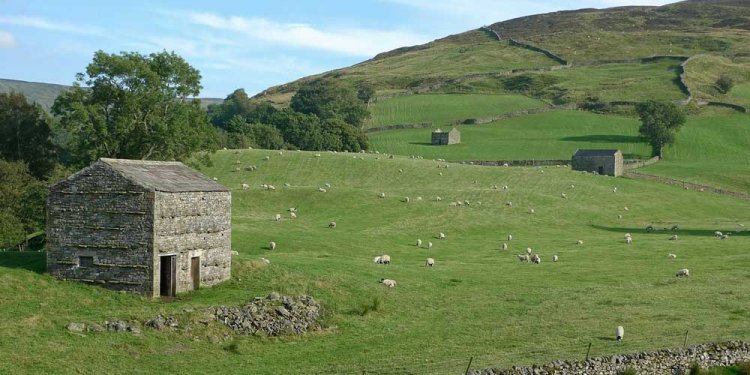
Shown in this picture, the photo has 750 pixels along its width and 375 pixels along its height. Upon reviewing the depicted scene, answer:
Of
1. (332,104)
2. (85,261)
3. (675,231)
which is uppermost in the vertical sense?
(332,104)

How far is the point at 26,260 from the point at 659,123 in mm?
104891

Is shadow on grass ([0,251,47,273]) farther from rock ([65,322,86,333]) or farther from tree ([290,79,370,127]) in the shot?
tree ([290,79,370,127])

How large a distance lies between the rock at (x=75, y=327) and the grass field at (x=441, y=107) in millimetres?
130522

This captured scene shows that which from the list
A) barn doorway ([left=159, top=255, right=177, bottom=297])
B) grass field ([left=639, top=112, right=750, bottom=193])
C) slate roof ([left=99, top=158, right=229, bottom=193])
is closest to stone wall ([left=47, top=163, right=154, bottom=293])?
slate roof ([left=99, top=158, right=229, bottom=193])

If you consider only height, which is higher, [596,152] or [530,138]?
[530,138]

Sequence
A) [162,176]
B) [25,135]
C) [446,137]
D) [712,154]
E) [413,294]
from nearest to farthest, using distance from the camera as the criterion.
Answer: [162,176] < [413,294] < [25,135] < [712,154] < [446,137]

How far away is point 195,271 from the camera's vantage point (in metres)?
41.0

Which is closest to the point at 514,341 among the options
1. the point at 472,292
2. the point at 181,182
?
the point at 472,292

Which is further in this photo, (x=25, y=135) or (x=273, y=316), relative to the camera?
(x=25, y=135)

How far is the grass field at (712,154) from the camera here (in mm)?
110062

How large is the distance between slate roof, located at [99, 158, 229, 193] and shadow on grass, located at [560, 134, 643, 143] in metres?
106

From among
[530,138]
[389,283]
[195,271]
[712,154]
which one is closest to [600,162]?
[712,154]

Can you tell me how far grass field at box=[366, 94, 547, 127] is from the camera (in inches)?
6639

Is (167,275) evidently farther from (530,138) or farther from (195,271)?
(530,138)
